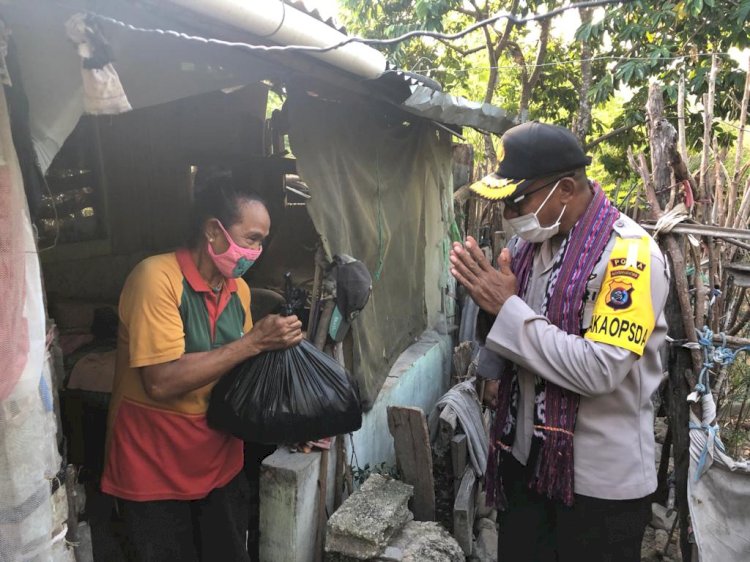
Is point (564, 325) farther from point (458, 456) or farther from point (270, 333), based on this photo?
point (458, 456)

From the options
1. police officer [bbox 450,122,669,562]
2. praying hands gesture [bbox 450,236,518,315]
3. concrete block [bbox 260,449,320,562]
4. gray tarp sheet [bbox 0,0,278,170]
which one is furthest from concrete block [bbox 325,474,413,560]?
gray tarp sheet [bbox 0,0,278,170]

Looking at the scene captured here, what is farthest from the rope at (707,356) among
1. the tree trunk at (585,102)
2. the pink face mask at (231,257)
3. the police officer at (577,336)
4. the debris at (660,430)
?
the tree trunk at (585,102)

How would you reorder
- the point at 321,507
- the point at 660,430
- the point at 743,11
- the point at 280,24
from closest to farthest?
the point at 280,24 < the point at 321,507 < the point at 743,11 < the point at 660,430

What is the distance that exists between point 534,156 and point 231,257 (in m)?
1.25

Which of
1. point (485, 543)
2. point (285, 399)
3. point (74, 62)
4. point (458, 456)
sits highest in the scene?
point (74, 62)

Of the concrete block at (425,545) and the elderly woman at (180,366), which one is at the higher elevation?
the elderly woman at (180,366)

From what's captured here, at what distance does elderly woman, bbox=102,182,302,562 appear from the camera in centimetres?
212

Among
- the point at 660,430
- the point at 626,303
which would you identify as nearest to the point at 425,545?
the point at 626,303

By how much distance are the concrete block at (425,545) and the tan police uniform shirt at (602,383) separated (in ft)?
4.77

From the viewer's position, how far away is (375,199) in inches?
180

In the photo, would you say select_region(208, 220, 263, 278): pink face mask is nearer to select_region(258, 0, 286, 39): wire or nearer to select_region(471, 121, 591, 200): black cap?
select_region(258, 0, 286, 39): wire

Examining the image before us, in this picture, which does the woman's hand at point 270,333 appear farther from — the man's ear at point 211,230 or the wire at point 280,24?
the wire at point 280,24

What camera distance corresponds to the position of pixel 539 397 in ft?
7.09

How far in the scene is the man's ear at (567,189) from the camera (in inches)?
82.8
